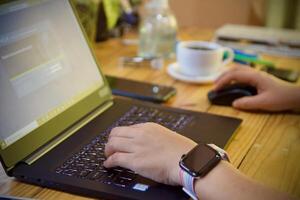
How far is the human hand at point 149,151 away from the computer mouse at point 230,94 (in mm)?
359

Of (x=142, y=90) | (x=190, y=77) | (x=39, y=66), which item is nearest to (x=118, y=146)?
(x=39, y=66)

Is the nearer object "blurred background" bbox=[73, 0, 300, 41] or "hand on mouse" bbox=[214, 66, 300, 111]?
"hand on mouse" bbox=[214, 66, 300, 111]

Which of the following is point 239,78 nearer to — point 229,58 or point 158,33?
point 229,58

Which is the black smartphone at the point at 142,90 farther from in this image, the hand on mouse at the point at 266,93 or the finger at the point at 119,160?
the finger at the point at 119,160

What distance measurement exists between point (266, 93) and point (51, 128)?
510mm

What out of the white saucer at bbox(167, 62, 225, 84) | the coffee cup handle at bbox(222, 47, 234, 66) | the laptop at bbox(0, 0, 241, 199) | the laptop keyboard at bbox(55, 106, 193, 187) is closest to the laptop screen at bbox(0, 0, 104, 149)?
the laptop at bbox(0, 0, 241, 199)

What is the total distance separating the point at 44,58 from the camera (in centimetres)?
100

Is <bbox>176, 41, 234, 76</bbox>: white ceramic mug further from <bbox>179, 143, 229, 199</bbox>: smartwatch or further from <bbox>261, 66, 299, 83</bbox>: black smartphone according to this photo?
<bbox>179, 143, 229, 199</bbox>: smartwatch

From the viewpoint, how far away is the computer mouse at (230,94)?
1.19 meters

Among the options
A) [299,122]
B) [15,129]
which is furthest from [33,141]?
[299,122]

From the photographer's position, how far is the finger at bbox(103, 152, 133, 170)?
83cm

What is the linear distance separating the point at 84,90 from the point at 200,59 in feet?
1.23

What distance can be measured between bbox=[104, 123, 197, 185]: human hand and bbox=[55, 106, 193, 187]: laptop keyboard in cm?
2

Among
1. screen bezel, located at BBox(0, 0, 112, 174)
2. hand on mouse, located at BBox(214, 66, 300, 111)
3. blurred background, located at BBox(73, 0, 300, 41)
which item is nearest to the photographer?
screen bezel, located at BBox(0, 0, 112, 174)
